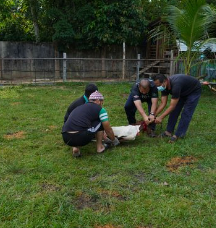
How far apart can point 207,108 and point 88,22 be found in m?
8.34

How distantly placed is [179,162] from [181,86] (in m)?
1.36

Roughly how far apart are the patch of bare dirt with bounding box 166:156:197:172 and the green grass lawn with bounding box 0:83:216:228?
0.01 meters

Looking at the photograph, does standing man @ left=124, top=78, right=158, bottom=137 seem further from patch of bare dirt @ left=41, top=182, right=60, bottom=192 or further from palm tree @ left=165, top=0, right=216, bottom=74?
palm tree @ left=165, top=0, right=216, bottom=74

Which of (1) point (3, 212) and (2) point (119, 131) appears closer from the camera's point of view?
(1) point (3, 212)

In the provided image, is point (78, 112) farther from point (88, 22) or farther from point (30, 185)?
point (88, 22)

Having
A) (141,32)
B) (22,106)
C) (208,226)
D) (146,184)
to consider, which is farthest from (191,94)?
(141,32)

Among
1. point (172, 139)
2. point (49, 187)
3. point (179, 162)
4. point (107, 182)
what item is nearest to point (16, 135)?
point (49, 187)

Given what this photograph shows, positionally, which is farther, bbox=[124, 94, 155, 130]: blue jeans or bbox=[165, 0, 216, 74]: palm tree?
bbox=[165, 0, 216, 74]: palm tree

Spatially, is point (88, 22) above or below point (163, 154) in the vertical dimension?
above

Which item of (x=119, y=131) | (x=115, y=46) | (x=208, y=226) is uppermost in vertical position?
(x=115, y=46)

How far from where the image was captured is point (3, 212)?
2.75m

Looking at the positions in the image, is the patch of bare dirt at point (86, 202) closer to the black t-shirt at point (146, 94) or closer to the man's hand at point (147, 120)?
the man's hand at point (147, 120)

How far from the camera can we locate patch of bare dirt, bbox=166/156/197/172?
3.89m

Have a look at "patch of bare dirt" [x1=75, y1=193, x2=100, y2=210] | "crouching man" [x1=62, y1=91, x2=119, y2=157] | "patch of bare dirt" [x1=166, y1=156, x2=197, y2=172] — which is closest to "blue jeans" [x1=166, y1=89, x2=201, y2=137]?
"patch of bare dirt" [x1=166, y1=156, x2=197, y2=172]
